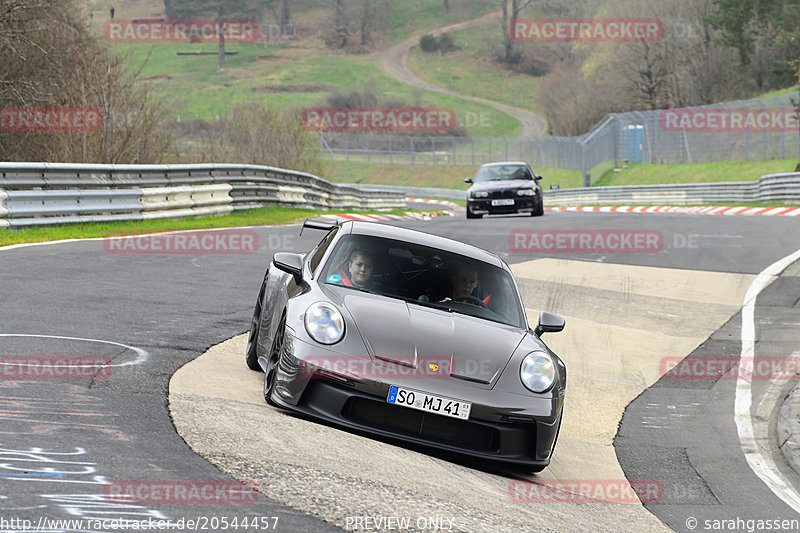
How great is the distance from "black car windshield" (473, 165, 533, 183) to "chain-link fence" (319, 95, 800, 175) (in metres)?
19.2

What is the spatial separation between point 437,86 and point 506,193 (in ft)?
329

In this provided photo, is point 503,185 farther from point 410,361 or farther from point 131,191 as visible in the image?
point 410,361

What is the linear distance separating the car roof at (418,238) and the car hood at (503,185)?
20116 mm

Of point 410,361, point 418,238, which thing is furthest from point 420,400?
point 418,238

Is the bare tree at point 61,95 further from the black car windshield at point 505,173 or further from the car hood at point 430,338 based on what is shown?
the car hood at point 430,338

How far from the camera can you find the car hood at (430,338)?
635cm

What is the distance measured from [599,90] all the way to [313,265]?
82723mm

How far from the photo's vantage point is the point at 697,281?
16.1 meters

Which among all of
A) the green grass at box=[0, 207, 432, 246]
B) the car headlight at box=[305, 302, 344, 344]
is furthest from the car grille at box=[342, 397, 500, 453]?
the green grass at box=[0, 207, 432, 246]

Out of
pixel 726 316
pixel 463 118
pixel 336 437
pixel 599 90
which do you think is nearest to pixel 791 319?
pixel 726 316

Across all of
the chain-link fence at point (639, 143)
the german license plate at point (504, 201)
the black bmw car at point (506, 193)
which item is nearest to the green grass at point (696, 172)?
the chain-link fence at point (639, 143)

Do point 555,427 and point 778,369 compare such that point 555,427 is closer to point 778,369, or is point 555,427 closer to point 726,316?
point 778,369

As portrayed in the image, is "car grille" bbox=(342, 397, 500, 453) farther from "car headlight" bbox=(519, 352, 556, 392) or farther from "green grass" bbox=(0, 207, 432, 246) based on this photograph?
"green grass" bbox=(0, 207, 432, 246)

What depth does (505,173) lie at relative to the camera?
28.7 m
